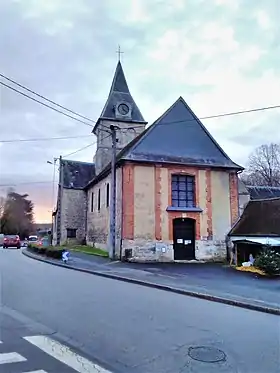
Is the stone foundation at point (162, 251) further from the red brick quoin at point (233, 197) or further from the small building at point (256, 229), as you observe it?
the red brick quoin at point (233, 197)

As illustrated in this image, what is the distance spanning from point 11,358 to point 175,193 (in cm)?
2075

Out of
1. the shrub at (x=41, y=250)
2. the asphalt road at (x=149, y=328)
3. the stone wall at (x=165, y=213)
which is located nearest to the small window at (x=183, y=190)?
the stone wall at (x=165, y=213)

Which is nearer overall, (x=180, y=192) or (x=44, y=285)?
(x=44, y=285)

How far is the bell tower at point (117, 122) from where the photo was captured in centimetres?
4525

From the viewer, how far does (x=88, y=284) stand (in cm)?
1331

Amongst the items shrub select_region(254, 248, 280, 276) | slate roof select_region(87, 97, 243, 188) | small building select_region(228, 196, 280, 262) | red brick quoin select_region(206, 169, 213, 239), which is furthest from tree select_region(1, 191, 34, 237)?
shrub select_region(254, 248, 280, 276)

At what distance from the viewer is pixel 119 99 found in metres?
46.8

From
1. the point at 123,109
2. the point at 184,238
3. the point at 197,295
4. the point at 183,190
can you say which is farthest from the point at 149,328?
the point at 123,109

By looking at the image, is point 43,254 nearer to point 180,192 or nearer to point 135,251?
point 135,251

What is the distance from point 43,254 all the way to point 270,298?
19356 mm

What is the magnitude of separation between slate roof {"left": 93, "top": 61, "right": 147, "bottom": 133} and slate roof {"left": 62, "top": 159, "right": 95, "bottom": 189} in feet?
19.5

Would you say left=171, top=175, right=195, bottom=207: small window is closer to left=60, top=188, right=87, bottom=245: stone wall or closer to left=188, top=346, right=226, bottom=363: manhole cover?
left=188, top=346, right=226, bottom=363: manhole cover

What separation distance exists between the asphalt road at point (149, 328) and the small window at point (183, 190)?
13.8 metres

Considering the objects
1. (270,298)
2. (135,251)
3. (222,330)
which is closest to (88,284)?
(270,298)
